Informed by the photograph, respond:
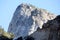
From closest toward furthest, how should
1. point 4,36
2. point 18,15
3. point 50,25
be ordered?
1. point 50,25
2. point 4,36
3. point 18,15

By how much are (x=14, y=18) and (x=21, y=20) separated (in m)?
7.75

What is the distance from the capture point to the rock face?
517 ft

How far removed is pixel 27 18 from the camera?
16400cm

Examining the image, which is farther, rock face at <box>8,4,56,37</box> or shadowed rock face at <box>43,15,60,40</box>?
rock face at <box>8,4,56,37</box>

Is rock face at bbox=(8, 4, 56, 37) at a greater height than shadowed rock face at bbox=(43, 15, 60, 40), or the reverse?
rock face at bbox=(8, 4, 56, 37)

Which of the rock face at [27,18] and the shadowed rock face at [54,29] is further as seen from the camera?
the rock face at [27,18]

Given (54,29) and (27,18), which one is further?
(27,18)

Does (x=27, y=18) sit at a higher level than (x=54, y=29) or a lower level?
higher

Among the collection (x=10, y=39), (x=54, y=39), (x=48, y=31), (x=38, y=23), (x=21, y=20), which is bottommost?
(x=54, y=39)

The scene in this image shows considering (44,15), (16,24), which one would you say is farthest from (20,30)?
(44,15)

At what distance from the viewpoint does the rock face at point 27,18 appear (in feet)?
517

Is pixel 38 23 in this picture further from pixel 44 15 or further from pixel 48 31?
pixel 48 31

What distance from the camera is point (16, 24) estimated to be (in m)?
168

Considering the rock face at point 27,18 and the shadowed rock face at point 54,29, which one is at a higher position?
the rock face at point 27,18
